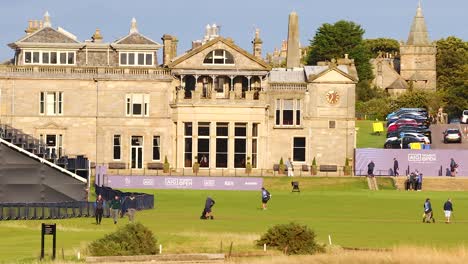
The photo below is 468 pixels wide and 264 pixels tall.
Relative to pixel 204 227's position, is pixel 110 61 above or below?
above

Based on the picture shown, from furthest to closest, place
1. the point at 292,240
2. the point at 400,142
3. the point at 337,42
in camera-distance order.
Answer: the point at 337,42 < the point at 400,142 < the point at 292,240

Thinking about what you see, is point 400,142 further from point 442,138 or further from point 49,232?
point 49,232

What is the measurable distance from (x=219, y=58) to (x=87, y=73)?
9251mm

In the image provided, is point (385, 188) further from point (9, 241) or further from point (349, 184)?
point (9, 241)

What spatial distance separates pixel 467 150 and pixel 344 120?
8.82 m

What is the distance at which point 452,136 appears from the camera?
12812cm

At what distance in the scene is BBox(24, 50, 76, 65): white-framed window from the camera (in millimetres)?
115188

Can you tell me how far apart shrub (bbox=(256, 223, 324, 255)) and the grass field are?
792mm

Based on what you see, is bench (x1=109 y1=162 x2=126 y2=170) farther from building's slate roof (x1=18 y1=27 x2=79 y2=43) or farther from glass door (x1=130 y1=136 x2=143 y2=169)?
building's slate roof (x1=18 y1=27 x2=79 y2=43)

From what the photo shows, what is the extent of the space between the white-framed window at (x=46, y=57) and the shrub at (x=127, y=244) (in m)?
57.6

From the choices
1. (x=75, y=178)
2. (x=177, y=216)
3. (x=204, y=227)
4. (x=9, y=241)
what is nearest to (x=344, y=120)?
(x=75, y=178)

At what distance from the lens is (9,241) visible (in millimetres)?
66062

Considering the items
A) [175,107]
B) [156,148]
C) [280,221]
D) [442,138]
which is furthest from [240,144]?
[280,221]

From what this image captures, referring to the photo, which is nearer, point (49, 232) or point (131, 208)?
point (49, 232)
